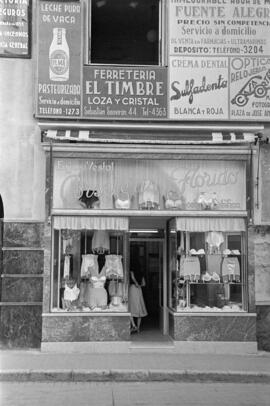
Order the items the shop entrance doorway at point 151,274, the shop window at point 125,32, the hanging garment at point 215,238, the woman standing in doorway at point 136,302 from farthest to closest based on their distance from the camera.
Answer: the shop entrance doorway at point 151,274 → the woman standing in doorway at point 136,302 → the shop window at point 125,32 → the hanging garment at point 215,238

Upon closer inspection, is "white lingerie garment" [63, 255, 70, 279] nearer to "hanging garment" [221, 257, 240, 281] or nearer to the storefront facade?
the storefront facade

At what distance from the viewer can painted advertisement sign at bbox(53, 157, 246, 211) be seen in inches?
496

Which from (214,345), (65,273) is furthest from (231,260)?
(65,273)

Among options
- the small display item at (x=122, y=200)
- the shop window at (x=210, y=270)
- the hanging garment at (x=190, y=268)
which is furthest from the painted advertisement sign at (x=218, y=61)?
the hanging garment at (x=190, y=268)

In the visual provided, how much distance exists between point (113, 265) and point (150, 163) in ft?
7.72

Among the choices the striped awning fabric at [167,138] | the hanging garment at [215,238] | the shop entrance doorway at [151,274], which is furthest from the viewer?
the shop entrance doorway at [151,274]

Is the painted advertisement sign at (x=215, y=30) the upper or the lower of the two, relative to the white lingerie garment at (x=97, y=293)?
upper

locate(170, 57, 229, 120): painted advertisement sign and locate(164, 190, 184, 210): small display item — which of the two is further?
locate(170, 57, 229, 120): painted advertisement sign

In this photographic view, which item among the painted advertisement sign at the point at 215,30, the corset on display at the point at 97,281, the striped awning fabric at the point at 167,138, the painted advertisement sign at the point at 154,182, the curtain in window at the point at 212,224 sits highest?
the painted advertisement sign at the point at 215,30

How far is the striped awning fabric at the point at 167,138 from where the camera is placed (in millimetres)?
12359

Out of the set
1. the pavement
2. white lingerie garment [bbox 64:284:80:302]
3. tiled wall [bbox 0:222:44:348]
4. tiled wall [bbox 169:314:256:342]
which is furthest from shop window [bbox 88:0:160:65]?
the pavement

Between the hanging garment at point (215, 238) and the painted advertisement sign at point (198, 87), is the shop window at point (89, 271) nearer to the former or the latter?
the hanging garment at point (215, 238)

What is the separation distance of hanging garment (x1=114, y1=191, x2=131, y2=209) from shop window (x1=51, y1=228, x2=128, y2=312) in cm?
63

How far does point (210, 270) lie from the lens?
505 inches
